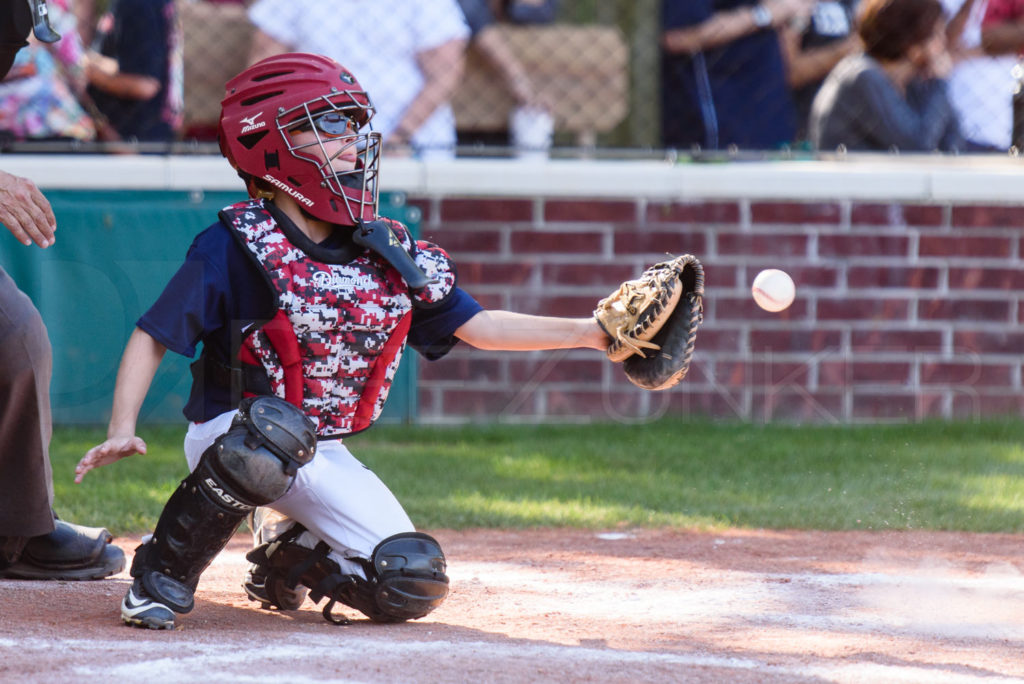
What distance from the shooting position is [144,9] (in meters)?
6.72

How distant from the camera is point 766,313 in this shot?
682 centimetres

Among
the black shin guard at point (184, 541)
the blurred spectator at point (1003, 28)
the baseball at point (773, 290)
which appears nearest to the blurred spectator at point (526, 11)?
the blurred spectator at point (1003, 28)

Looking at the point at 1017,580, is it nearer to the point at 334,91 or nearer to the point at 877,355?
the point at 334,91

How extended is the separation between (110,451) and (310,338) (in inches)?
24.1

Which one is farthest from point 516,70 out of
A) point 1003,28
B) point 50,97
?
point 1003,28

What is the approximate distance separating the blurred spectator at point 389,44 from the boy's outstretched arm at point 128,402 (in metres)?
3.61

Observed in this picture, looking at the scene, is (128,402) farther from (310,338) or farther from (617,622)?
(617,622)

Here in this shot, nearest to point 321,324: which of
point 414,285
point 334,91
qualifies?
point 414,285

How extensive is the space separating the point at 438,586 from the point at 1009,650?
136cm

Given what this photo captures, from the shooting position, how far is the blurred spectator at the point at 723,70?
7352mm

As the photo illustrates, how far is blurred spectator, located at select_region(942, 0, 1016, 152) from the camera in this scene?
7371 mm

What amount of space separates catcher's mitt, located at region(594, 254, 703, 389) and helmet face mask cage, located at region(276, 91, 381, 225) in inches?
27.7

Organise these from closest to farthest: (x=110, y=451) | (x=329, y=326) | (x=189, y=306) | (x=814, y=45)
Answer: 1. (x=110, y=451)
2. (x=189, y=306)
3. (x=329, y=326)
4. (x=814, y=45)


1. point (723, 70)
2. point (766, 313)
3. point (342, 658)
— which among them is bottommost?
point (342, 658)
